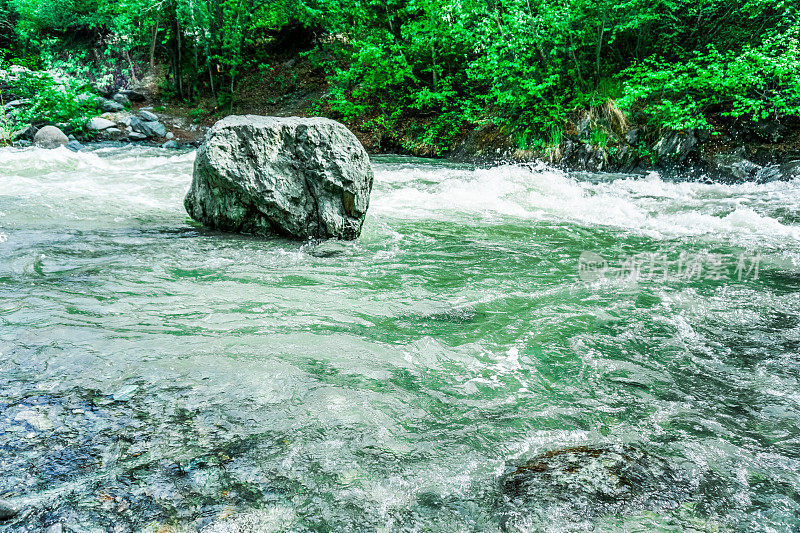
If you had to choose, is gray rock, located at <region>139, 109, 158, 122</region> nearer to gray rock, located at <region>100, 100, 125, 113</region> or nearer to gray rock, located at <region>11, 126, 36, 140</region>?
gray rock, located at <region>100, 100, 125, 113</region>

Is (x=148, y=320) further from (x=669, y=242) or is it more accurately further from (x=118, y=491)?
(x=669, y=242)

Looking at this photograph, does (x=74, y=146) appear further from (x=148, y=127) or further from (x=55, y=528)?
(x=55, y=528)

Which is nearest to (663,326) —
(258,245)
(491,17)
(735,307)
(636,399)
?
(735,307)

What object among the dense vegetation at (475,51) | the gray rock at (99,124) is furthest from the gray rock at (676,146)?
the gray rock at (99,124)

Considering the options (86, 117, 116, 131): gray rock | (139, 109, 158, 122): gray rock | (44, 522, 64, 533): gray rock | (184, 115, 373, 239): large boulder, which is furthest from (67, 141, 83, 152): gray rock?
(44, 522, 64, 533): gray rock

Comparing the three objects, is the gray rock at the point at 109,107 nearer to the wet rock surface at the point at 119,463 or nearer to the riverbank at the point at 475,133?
the riverbank at the point at 475,133

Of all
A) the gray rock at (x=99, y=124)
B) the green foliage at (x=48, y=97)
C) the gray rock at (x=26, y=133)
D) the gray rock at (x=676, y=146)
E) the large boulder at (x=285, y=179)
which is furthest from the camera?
the gray rock at (x=99, y=124)

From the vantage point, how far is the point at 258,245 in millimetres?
4949

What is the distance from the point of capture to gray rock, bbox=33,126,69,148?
13374 mm

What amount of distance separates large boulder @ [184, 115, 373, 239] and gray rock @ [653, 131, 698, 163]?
772 cm

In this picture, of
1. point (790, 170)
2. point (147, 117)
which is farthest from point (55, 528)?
point (147, 117)

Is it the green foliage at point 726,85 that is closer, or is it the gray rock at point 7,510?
the gray rock at point 7,510

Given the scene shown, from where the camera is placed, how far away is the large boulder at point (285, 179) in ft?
16.7

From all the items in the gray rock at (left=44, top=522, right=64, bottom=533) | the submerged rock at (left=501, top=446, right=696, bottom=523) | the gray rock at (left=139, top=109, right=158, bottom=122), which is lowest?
the submerged rock at (left=501, top=446, right=696, bottom=523)
